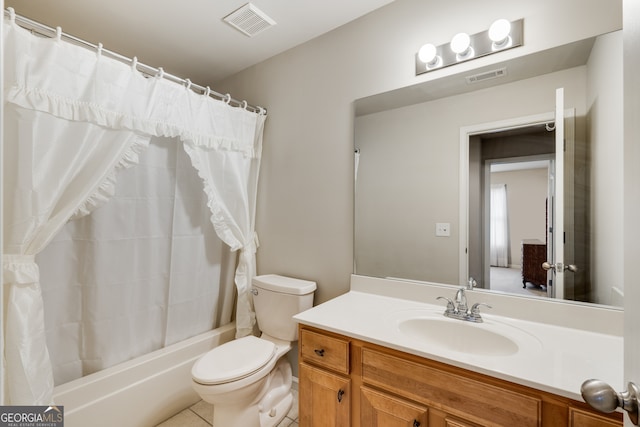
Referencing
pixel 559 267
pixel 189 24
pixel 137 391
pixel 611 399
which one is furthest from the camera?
pixel 189 24

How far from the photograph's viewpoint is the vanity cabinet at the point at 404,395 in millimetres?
866

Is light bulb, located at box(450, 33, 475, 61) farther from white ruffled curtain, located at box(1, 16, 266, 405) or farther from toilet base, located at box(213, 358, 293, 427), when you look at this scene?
toilet base, located at box(213, 358, 293, 427)

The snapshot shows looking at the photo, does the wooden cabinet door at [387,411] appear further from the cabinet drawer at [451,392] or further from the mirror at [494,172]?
the mirror at [494,172]

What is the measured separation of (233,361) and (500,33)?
7.02 feet

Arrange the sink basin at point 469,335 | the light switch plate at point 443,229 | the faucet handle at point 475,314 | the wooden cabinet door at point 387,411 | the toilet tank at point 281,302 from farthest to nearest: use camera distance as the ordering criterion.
Answer: the toilet tank at point 281,302 < the light switch plate at point 443,229 < the faucet handle at point 475,314 < the sink basin at point 469,335 < the wooden cabinet door at point 387,411

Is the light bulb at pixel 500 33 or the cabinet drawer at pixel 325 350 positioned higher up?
the light bulb at pixel 500 33

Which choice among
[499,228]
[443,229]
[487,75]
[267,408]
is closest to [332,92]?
[487,75]

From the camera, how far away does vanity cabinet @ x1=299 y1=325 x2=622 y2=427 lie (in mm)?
866

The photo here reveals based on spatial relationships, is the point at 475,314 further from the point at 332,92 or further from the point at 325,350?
the point at 332,92

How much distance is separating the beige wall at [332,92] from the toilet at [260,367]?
9.3 inches

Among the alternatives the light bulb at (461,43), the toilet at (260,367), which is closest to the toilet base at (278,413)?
the toilet at (260,367)

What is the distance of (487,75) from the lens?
143 cm

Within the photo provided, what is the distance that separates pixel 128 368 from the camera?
1643 mm

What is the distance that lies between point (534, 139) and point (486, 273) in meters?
0.67
